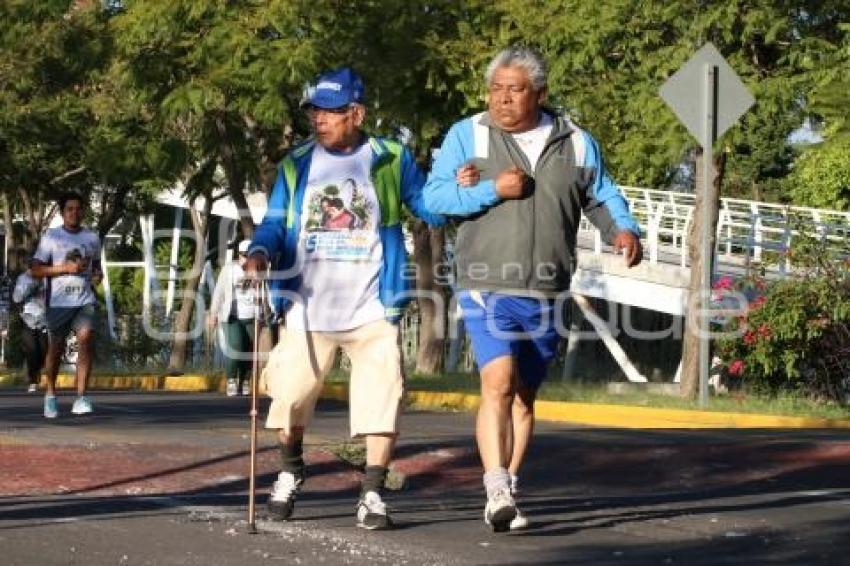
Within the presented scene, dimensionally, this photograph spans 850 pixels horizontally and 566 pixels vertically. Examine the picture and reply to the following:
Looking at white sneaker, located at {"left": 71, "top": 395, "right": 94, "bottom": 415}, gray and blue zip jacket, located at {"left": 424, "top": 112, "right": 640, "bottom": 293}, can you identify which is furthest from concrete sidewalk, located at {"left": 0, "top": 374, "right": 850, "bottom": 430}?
gray and blue zip jacket, located at {"left": 424, "top": 112, "right": 640, "bottom": 293}

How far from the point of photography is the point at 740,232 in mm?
31469

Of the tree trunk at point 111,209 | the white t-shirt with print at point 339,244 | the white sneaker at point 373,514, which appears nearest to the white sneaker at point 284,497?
the white sneaker at point 373,514

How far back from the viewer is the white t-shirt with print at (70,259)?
1545 cm

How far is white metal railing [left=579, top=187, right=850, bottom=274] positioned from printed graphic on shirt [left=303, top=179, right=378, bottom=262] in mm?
12054

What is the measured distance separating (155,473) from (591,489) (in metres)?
2.14

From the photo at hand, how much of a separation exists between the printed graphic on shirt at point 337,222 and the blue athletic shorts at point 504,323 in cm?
52

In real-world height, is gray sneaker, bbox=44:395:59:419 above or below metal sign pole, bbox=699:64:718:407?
below

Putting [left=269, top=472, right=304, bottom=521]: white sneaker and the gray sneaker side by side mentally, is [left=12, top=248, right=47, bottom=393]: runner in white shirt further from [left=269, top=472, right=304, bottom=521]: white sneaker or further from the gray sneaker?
[left=269, top=472, right=304, bottom=521]: white sneaker

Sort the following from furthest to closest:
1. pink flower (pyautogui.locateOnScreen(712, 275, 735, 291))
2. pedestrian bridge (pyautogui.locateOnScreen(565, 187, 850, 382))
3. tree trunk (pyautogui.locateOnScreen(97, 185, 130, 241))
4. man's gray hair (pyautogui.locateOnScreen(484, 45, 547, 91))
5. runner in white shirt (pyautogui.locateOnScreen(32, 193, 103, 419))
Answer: tree trunk (pyautogui.locateOnScreen(97, 185, 130, 241)) < pedestrian bridge (pyautogui.locateOnScreen(565, 187, 850, 382)) < pink flower (pyautogui.locateOnScreen(712, 275, 735, 291)) < runner in white shirt (pyautogui.locateOnScreen(32, 193, 103, 419)) < man's gray hair (pyautogui.locateOnScreen(484, 45, 547, 91))

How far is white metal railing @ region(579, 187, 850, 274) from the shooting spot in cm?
2225

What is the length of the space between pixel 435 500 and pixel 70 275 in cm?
630

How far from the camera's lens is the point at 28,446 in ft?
37.9

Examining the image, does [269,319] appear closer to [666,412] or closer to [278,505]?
[278,505]

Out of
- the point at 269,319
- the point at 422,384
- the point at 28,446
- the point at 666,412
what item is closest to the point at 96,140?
the point at 422,384
